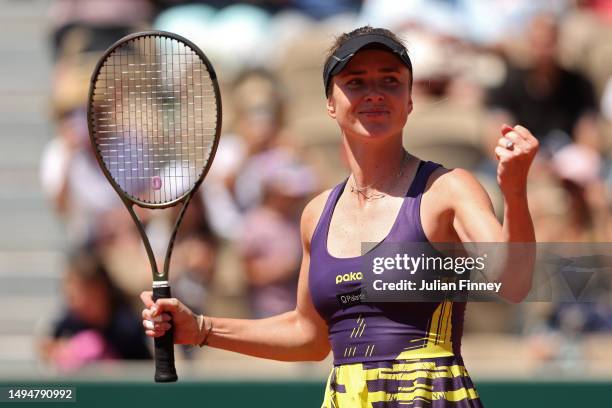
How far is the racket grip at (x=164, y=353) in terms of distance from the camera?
350 centimetres

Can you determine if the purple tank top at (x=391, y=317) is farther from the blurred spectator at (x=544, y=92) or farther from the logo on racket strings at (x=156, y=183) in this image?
the blurred spectator at (x=544, y=92)

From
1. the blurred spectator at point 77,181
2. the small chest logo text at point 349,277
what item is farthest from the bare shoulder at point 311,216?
the blurred spectator at point 77,181

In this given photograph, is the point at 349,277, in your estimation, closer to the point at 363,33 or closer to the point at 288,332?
the point at 288,332

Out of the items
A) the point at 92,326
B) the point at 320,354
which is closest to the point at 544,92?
the point at 92,326

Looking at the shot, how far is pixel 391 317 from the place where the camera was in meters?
3.31

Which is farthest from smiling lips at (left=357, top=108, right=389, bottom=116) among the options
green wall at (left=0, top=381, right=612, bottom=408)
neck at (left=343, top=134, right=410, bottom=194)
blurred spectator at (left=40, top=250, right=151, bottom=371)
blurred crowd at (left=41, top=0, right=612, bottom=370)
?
blurred spectator at (left=40, top=250, right=151, bottom=371)

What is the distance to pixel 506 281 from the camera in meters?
3.06

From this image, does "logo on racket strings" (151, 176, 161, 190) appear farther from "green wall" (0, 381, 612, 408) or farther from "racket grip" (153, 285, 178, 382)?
"green wall" (0, 381, 612, 408)

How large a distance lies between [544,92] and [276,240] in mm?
1995

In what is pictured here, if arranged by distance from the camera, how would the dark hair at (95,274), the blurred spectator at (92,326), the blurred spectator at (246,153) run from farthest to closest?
the blurred spectator at (246,153)
the dark hair at (95,274)
the blurred spectator at (92,326)

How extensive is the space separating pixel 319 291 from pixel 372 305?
183 millimetres

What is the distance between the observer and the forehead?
11.0ft

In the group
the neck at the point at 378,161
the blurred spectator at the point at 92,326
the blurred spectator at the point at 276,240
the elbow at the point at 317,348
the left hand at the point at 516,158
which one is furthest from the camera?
the blurred spectator at the point at 276,240

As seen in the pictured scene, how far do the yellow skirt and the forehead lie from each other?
806 mm
